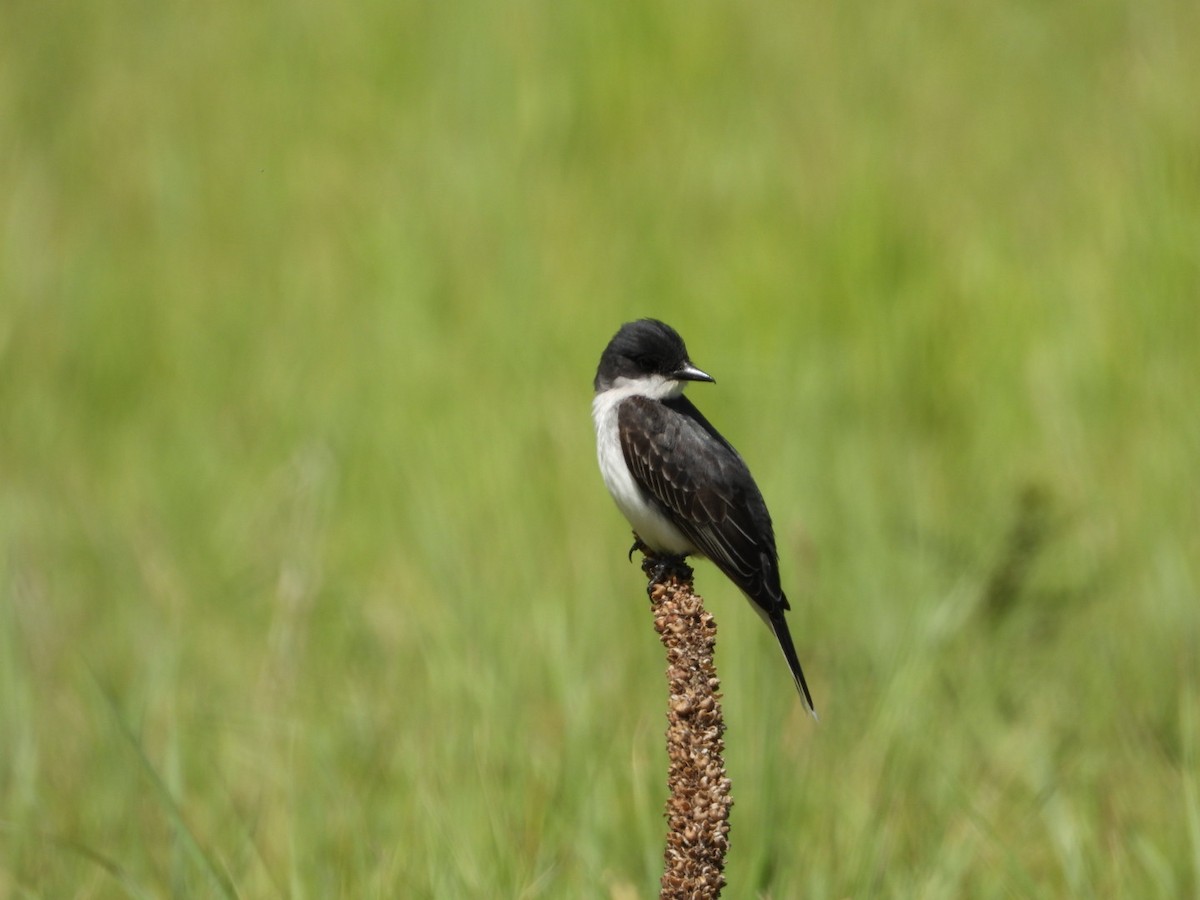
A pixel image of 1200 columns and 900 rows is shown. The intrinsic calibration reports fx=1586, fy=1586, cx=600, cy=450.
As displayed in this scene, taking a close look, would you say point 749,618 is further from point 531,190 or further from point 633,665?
point 531,190

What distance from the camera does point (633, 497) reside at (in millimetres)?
4055

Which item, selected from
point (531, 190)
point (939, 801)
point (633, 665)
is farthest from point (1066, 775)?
point (531, 190)

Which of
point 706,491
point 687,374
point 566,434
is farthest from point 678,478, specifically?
point 566,434

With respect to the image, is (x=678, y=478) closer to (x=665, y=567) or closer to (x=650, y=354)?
(x=650, y=354)

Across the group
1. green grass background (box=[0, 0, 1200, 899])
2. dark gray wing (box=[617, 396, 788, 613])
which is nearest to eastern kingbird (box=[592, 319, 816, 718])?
dark gray wing (box=[617, 396, 788, 613])

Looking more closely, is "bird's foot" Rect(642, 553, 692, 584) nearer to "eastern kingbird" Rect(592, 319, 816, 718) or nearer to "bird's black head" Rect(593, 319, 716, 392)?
"eastern kingbird" Rect(592, 319, 816, 718)

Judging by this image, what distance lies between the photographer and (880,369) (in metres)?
6.75

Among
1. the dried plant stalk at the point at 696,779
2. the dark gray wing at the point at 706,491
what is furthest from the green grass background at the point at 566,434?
the dried plant stalk at the point at 696,779

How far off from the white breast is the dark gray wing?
3cm

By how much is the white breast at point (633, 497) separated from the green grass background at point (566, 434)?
0.63m

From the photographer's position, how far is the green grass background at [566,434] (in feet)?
14.6

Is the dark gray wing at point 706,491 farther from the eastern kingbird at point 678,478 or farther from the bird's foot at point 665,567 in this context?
the bird's foot at point 665,567

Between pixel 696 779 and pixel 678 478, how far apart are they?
1.45m

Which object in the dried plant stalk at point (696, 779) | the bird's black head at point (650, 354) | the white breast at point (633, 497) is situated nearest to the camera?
the dried plant stalk at point (696, 779)
